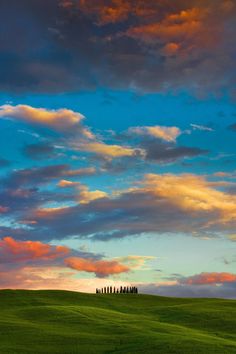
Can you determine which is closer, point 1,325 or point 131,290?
point 1,325

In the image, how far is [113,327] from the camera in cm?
5194

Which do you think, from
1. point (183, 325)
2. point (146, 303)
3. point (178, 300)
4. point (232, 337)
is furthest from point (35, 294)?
point (232, 337)

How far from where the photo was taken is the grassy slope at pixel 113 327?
44156 mm

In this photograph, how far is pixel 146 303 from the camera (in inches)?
3024

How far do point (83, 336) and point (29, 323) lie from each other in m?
7.72

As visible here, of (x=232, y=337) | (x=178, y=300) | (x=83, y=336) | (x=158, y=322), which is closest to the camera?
(x=83, y=336)

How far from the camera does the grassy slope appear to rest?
4416cm

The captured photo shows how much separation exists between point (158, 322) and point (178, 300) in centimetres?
2800

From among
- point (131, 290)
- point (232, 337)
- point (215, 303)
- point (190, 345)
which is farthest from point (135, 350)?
point (131, 290)

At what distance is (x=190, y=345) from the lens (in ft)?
144

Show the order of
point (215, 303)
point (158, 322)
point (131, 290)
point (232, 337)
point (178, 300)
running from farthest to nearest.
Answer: point (131, 290), point (178, 300), point (215, 303), point (158, 322), point (232, 337)

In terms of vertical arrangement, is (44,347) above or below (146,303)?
below

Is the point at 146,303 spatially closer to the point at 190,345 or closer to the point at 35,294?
the point at 35,294

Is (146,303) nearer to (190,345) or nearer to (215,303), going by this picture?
(215,303)
